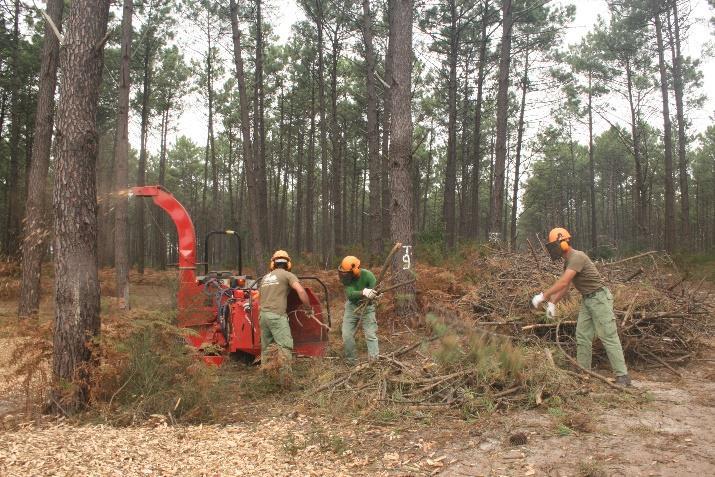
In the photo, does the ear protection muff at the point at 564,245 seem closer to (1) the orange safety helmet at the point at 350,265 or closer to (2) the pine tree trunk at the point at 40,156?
(1) the orange safety helmet at the point at 350,265

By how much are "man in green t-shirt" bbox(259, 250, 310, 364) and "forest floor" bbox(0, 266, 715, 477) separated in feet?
4.10

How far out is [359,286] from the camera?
25.6 feet

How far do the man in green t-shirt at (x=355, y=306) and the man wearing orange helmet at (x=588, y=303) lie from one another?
2356 mm

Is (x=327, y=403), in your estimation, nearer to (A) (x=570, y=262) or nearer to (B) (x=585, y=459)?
(B) (x=585, y=459)

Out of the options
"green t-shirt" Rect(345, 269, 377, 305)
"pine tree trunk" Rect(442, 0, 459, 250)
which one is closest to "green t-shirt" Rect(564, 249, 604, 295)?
"green t-shirt" Rect(345, 269, 377, 305)

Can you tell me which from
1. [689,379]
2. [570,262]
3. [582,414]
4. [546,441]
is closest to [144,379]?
[546,441]

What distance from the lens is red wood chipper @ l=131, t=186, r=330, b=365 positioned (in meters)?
7.79

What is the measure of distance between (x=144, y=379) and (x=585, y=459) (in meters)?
4.35

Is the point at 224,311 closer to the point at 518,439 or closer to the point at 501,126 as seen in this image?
the point at 518,439

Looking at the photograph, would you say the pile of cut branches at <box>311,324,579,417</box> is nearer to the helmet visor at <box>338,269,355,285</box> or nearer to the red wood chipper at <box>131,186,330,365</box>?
the red wood chipper at <box>131,186,330,365</box>

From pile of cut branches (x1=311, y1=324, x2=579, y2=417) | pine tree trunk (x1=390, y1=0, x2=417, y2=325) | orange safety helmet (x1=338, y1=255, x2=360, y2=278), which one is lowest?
pile of cut branches (x1=311, y1=324, x2=579, y2=417)

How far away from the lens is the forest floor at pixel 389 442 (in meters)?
4.17

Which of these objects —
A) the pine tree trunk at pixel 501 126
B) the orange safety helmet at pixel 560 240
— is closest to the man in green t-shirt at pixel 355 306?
the orange safety helmet at pixel 560 240

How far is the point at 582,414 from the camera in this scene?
16.9 ft
